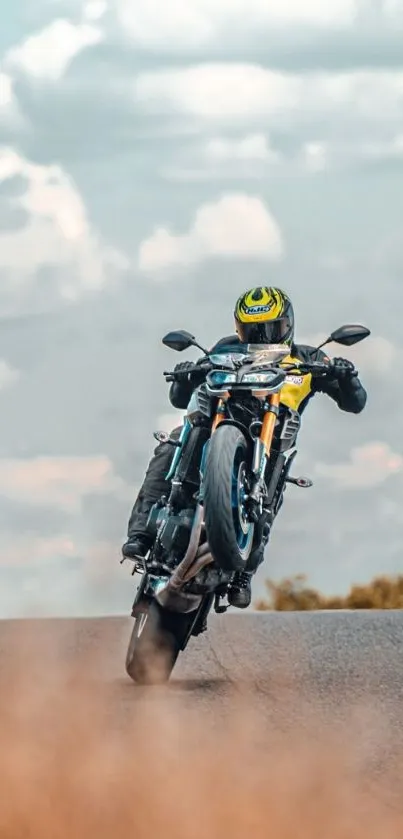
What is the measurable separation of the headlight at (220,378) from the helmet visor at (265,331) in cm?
49

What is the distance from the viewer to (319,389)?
1070 cm

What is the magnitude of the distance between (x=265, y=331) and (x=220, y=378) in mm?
579

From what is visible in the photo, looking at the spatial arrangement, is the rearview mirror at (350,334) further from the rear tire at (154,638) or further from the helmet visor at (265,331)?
the rear tire at (154,638)

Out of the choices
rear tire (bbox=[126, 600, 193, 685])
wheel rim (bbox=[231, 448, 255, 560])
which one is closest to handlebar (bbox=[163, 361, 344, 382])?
wheel rim (bbox=[231, 448, 255, 560])

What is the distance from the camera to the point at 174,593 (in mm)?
10055

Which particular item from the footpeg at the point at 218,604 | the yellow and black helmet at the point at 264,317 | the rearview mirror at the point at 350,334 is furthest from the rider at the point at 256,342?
the footpeg at the point at 218,604

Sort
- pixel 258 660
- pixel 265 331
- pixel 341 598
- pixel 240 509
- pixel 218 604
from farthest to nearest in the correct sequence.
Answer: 1. pixel 341 598
2. pixel 258 660
3. pixel 265 331
4. pixel 218 604
5. pixel 240 509

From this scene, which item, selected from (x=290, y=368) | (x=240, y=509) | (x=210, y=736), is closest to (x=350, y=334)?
(x=290, y=368)

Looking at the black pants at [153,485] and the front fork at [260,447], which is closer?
the front fork at [260,447]

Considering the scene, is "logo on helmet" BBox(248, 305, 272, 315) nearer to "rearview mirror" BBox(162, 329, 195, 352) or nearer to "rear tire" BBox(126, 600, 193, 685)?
"rearview mirror" BBox(162, 329, 195, 352)

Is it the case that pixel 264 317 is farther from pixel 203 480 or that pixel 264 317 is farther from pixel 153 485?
pixel 203 480

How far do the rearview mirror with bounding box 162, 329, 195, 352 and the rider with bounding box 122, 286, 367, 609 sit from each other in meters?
0.14

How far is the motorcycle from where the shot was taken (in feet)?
31.0

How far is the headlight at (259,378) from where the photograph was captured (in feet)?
32.2
